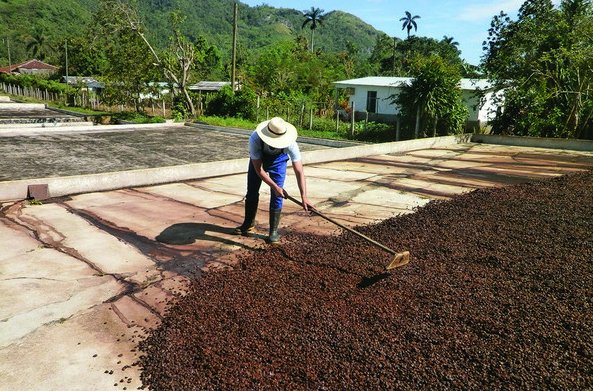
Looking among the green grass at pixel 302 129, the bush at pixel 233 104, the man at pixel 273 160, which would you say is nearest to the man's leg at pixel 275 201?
the man at pixel 273 160

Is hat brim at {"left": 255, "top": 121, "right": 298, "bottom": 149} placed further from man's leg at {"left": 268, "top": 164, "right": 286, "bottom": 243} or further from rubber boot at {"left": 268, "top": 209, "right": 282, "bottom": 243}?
rubber boot at {"left": 268, "top": 209, "right": 282, "bottom": 243}

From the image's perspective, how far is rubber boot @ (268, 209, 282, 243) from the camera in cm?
502

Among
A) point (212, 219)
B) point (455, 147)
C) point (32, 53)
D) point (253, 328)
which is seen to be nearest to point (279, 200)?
point (212, 219)

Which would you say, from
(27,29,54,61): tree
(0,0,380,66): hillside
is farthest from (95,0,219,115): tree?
(27,29,54,61): tree

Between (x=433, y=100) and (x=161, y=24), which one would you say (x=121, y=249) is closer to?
(x=433, y=100)

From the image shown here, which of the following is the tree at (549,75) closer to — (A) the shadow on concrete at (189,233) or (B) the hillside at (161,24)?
(A) the shadow on concrete at (189,233)

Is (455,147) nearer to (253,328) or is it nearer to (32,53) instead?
(253,328)

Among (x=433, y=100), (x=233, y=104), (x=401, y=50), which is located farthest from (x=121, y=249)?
(x=401, y=50)

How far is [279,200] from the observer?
4980 mm

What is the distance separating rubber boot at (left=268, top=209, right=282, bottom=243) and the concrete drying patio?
179mm

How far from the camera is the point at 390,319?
10.7 ft

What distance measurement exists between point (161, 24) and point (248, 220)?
127 m

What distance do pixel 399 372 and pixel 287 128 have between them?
2727mm

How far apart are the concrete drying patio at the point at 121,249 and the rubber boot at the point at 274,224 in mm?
179
